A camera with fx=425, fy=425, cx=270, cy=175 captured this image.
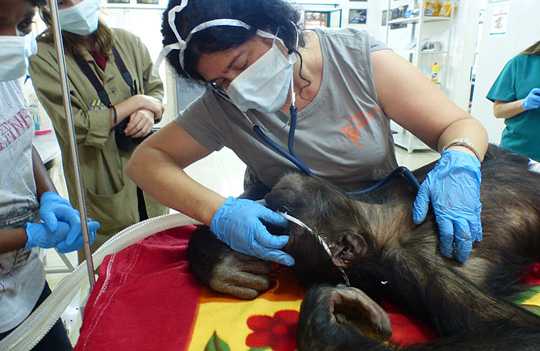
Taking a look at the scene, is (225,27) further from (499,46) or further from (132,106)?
(499,46)

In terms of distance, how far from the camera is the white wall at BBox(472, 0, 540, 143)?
4.03m

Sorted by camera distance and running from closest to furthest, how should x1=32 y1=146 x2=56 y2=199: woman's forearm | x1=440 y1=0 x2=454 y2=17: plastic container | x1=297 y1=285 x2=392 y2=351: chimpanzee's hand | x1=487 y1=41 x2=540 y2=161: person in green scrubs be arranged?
x1=297 y1=285 x2=392 y2=351: chimpanzee's hand
x1=32 y1=146 x2=56 y2=199: woman's forearm
x1=487 y1=41 x2=540 y2=161: person in green scrubs
x1=440 y1=0 x2=454 y2=17: plastic container

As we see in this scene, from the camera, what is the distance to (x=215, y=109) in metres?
1.38

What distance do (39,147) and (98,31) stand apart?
0.91 m

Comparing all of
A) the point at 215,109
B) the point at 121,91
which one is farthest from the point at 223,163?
the point at 215,109

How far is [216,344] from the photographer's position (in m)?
0.88

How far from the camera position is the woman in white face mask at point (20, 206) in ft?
3.57

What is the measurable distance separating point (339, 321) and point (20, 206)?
39.4 inches

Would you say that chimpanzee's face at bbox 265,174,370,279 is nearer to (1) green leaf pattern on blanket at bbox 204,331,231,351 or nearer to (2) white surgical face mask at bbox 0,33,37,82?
(1) green leaf pattern on blanket at bbox 204,331,231,351

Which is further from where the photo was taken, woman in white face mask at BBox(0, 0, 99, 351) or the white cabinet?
the white cabinet

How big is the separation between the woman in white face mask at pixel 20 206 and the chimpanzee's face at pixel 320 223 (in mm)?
546

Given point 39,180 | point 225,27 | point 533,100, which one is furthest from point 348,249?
point 533,100

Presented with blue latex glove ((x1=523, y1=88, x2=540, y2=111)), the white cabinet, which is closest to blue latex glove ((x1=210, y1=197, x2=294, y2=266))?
blue latex glove ((x1=523, y1=88, x2=540, y2=111))

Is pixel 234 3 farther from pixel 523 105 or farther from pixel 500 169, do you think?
pixel 523 105
